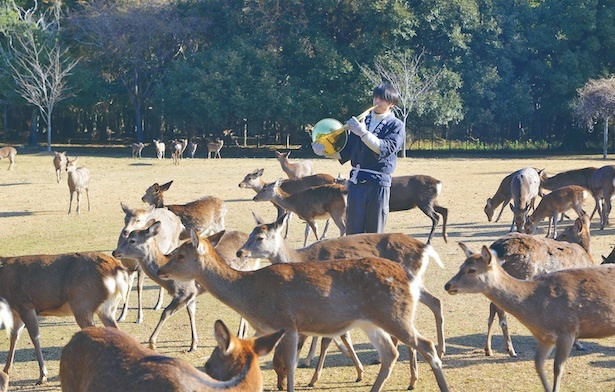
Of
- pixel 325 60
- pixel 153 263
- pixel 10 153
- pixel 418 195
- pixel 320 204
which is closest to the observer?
pixel 153 263

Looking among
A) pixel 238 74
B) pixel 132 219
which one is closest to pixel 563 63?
pixel 238 74

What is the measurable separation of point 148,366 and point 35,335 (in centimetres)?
320

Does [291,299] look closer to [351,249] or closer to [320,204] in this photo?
[351,249]

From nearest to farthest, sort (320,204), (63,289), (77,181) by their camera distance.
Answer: (63,289) → (320,204) → (77,181)

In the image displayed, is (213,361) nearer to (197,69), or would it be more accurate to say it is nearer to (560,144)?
(197,69)

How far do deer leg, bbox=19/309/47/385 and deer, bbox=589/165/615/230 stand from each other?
37.4 ft

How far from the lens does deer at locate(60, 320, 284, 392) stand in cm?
421

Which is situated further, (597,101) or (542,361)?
(597,101)

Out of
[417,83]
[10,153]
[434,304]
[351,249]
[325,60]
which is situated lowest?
[10,153]

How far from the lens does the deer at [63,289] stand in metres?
7.32

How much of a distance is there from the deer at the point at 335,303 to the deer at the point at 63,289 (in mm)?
1330

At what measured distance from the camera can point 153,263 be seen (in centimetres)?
825

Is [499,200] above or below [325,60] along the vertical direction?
below

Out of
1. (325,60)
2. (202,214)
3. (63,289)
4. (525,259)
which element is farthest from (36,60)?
(525,259)
